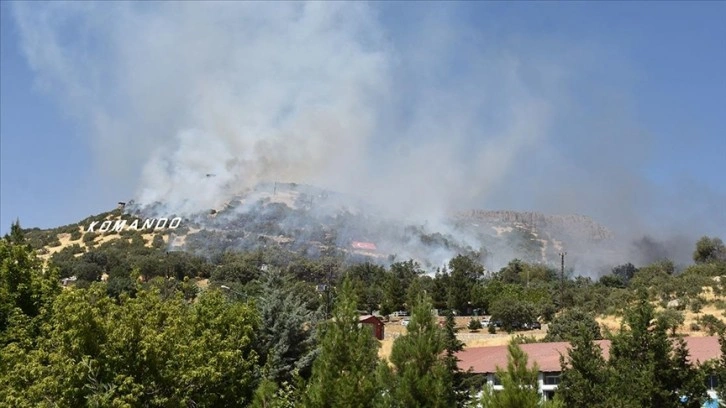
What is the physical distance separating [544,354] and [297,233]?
116637 millimetres

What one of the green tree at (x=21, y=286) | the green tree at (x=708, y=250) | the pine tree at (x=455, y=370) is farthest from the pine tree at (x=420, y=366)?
the green tree at (x=708, y=250)

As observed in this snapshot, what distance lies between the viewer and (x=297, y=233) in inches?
6201

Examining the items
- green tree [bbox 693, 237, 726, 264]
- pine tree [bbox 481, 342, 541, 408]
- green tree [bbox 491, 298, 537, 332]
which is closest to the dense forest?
pine tree [bbox 481, 342, 541, 408]

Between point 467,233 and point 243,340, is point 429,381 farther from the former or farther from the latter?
point 467,233

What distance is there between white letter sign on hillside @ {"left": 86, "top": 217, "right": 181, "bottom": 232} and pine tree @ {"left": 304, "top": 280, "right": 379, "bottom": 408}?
13116 centimetres

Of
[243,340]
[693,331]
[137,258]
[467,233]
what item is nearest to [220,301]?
[243,340]

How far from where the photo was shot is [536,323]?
69.7m

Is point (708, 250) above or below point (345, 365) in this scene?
above

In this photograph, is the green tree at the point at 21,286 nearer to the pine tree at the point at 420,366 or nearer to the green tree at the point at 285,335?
the green tree at the point at 285,335

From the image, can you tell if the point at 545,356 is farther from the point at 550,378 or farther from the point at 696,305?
the point at 696,305

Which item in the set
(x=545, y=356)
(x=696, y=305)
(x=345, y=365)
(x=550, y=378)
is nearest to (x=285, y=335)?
(x=345, y=365)

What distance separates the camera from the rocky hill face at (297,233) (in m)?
140

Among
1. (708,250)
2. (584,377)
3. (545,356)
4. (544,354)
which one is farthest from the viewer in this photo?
(708,250)

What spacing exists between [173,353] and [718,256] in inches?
4060
